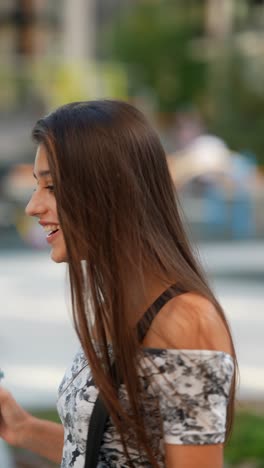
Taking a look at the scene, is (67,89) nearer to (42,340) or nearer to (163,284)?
(42,340)

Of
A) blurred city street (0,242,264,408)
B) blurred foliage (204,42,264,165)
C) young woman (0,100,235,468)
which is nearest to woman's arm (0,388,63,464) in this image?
young woman (0,100,235,468)

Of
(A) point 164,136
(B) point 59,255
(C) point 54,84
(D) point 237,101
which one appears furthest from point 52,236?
(A) point 164,136

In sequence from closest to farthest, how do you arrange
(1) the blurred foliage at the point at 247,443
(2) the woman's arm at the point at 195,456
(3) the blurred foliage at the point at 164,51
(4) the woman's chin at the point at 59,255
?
(2) the woman's arm at the point at 195,456 → (4) the woman's chin at the point at 59,255 → (1) the blurred foliage at the point at 247,443 → (3) the blurred foliage at the point at 164,51

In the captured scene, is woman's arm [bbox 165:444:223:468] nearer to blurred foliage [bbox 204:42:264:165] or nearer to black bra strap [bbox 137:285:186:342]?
black bra strap [bbox 137:285:186:342]

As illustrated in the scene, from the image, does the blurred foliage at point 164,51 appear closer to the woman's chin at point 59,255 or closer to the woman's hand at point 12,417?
the woman's hand at point 12,417

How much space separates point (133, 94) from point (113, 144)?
34384 millimetres

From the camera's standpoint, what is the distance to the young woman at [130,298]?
2094 millimetres

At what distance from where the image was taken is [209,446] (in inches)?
81.9

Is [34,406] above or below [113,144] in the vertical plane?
below

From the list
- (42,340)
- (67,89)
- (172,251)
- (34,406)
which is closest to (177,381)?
(172,251)

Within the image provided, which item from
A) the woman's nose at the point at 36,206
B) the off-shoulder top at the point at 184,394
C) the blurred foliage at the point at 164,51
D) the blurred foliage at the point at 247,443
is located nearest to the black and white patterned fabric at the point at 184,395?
the off-shoulder top at the point at 184,394

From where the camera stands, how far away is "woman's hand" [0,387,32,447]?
2.48 m

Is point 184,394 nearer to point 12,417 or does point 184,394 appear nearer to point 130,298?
point 130,298

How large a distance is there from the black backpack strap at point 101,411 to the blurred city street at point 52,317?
113 inches
